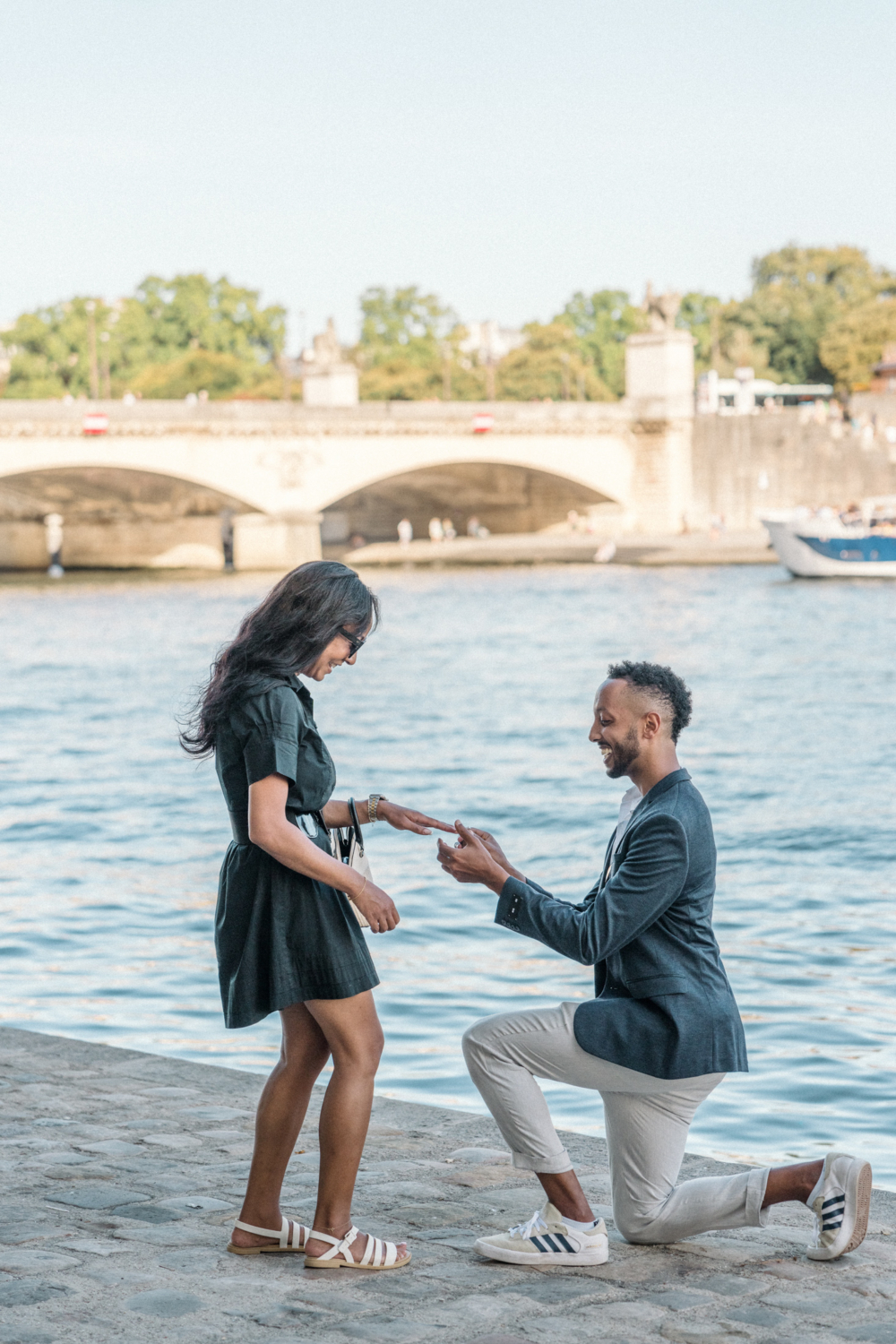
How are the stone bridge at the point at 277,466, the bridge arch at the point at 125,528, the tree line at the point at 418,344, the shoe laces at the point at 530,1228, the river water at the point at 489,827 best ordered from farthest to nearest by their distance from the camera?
the tree line at the point at 418,344, the bridge arch at the point at 125,528, the stone bridge at the point at 277,466, the river water at the point at 489,827, the shoe laces at the point at 530,1228

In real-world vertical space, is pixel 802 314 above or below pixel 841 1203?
above

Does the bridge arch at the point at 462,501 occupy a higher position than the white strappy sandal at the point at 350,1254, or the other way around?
the bridge arch at the point at 462,501

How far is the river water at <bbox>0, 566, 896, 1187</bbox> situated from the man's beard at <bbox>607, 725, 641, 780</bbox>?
7.71 feet

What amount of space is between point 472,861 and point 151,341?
7997 cm

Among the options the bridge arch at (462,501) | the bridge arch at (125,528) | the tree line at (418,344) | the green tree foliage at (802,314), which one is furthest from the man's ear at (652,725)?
the green tree foliage at (802,314)

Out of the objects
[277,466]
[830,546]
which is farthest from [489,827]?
[277,466]

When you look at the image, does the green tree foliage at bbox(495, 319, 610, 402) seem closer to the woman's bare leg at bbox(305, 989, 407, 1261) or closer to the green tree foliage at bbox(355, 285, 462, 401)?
the green tree foliage at bbox(355, 285, 462, 401)

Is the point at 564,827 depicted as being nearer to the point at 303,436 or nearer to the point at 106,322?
the point at 303,436

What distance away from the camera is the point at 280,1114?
3.58 meters

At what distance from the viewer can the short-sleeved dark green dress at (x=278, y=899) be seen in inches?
134

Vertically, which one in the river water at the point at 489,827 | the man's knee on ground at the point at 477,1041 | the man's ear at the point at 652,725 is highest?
the man's ear at the point at 652,725

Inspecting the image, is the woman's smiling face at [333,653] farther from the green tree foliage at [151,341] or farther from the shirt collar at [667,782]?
the green tree foliage at [151,341]

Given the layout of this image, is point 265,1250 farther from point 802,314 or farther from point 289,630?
point 802,314

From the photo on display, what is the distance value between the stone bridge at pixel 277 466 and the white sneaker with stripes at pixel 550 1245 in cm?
4004
